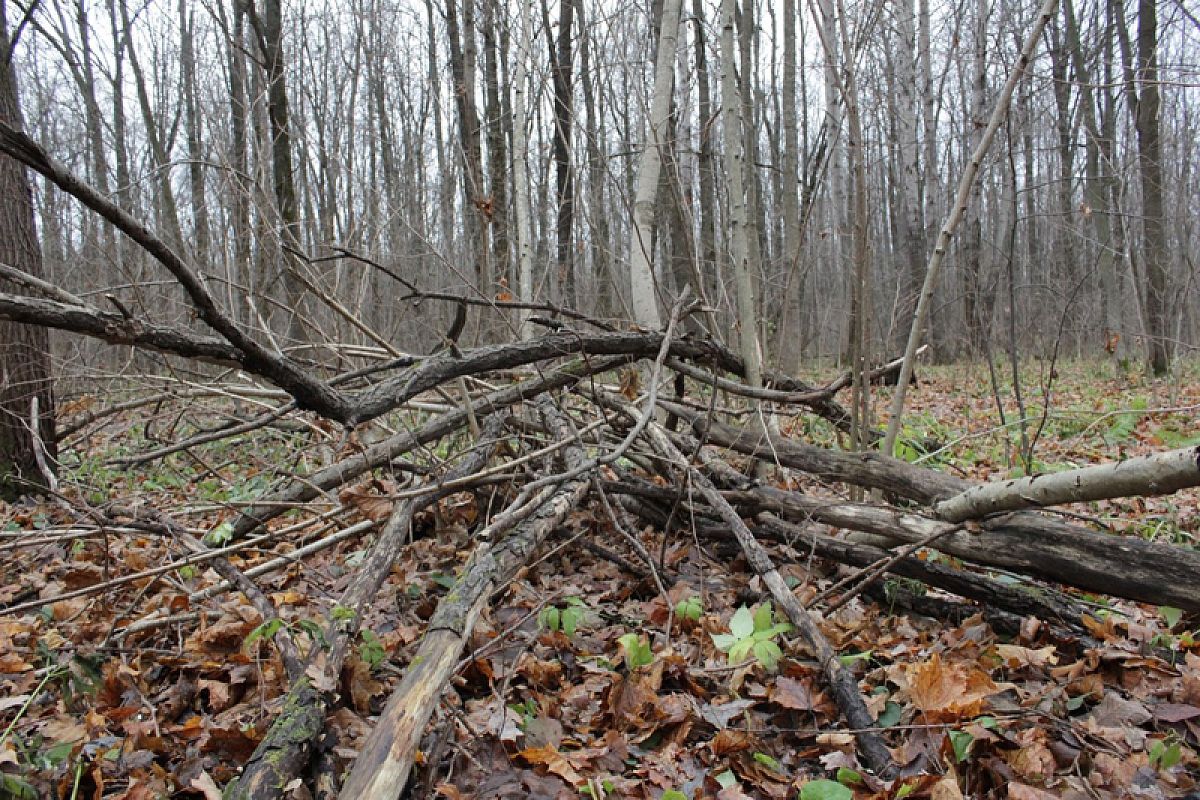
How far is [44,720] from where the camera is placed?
82.3 inches

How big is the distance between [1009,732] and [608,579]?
68.2 inches

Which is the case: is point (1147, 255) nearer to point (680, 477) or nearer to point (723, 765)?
point (680, 477)

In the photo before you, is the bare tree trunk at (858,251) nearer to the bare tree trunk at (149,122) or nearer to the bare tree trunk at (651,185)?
the bare tree trunk at (651,185)

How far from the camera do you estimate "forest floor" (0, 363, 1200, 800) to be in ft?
5.72

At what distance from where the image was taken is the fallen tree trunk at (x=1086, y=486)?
1571 mm

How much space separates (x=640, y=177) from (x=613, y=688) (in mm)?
3608

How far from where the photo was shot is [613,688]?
213 centimetres

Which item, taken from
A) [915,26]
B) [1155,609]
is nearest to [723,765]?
[1155,609]

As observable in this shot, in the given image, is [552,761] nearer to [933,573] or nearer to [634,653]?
[634,653]

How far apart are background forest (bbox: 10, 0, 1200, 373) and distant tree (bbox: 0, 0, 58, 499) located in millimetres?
762

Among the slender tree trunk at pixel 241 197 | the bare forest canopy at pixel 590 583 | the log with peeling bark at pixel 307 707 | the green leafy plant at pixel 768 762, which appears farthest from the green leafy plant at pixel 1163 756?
the slender tree trunk at pixel 241 197

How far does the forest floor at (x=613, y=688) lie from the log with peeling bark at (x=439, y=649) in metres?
0.19

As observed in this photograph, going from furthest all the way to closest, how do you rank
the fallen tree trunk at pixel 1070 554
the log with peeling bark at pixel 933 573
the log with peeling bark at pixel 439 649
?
the log with peeling bark at pixel 933 573 < the fallen tree trunk at pixel 1070 554 < the log with peeling bark at pixel 439 649

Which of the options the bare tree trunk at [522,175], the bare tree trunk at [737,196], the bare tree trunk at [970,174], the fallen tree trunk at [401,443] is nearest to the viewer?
the bare tree trunk at [970,174]
